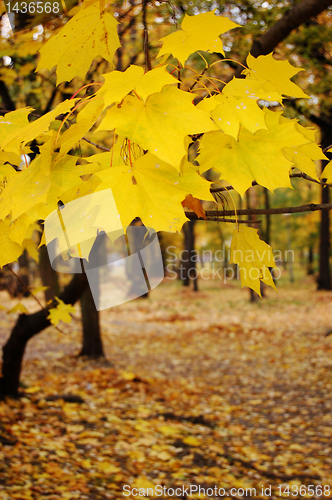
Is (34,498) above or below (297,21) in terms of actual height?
below

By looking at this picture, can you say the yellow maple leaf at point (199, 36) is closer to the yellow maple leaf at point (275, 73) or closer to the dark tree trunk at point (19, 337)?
the yellow maple leaf at point (275, 73)

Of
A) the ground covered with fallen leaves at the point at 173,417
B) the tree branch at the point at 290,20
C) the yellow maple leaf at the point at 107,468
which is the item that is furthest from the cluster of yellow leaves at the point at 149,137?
the yellow maple leaf at the point at 107,468

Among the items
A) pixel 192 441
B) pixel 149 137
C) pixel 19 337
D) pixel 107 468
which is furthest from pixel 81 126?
pixel 19 337

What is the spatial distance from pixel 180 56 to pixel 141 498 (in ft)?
12.3

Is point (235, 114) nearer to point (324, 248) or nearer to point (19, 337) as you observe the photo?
point (19, 337)

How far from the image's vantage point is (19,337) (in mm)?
5059

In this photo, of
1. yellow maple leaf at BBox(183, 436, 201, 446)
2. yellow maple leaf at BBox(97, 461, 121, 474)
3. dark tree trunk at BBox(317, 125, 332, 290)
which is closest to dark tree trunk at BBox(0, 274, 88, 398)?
yellow maple leaf at BBox(97, 461, 121, 474)

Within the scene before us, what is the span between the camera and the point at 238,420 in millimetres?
5512

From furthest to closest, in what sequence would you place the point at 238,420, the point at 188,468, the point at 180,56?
the point at 238,420, the point at 188,468, the point at 180,56

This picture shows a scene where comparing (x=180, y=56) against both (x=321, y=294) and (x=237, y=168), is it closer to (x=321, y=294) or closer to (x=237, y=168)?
(x=237, y=168)

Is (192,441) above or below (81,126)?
below

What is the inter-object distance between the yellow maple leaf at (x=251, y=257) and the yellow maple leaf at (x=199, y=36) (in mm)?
578

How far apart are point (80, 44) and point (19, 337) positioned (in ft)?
15.4

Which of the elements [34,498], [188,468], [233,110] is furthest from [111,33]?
[188,468]
